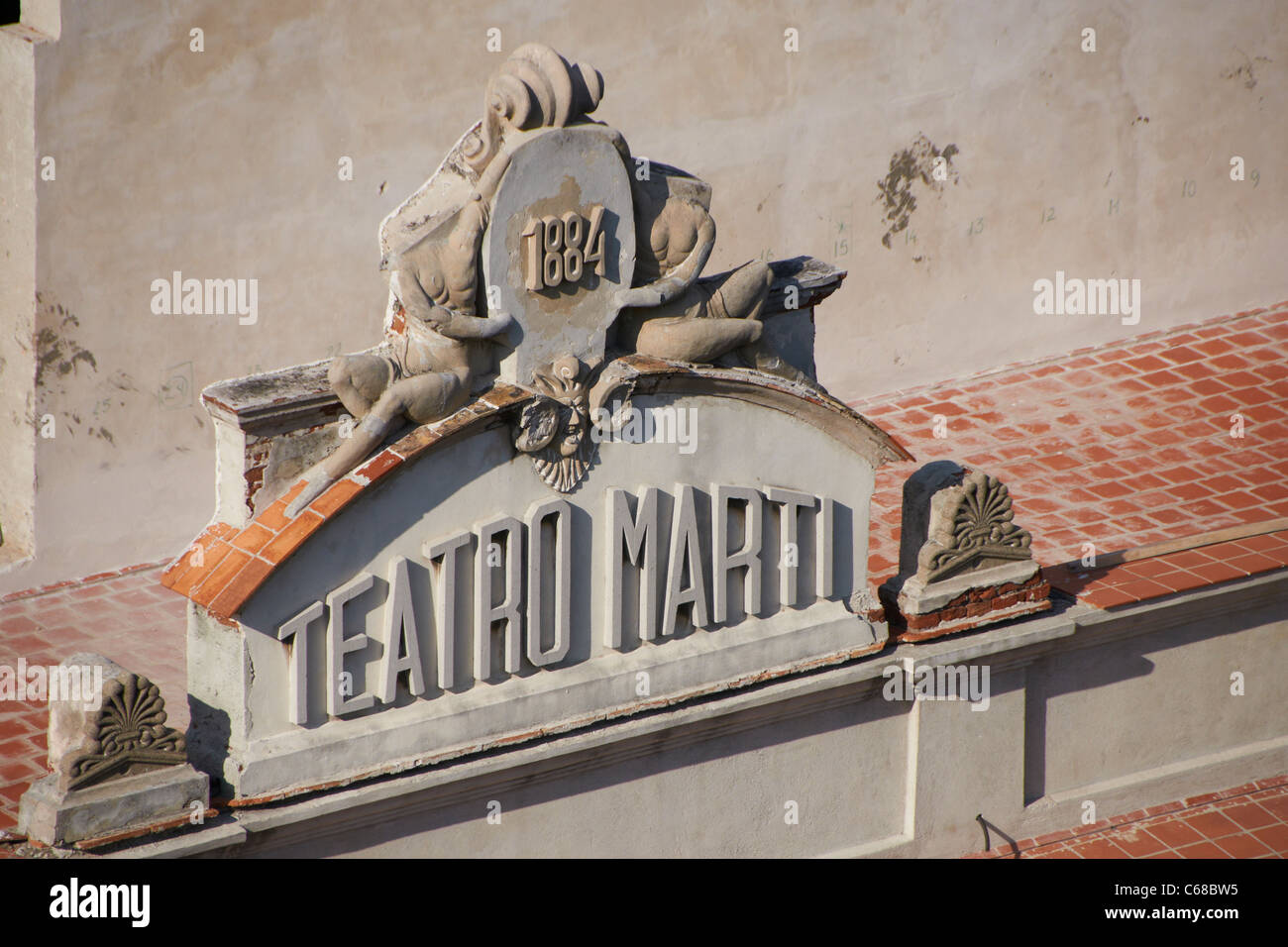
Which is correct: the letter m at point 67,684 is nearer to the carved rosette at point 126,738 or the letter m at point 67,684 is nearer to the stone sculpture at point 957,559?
the carved rosette at point 126,738

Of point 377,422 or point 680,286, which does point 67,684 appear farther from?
point 680,286

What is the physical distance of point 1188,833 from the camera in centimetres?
1959

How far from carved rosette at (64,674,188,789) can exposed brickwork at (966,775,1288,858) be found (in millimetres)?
7403

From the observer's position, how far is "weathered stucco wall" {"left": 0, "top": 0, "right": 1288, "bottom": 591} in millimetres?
19438

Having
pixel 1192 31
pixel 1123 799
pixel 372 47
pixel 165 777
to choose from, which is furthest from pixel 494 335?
pixel 1192 31

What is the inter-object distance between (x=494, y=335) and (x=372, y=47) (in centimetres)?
577

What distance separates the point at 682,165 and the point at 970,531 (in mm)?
5689

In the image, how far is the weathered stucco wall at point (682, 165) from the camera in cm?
1944

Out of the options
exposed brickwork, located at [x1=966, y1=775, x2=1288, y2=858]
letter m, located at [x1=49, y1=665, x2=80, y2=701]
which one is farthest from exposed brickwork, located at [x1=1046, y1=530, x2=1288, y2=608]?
letter m, located at [x1=49, y1=665, x2=80, y2=701]

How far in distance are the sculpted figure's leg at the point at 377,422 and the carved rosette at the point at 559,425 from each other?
734 millimetres

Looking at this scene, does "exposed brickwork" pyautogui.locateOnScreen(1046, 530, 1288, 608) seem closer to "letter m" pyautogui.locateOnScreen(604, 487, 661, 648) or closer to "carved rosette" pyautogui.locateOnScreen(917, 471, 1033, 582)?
"carved rosette" pyautogui.locateOnScreen(917, 471, 1033, 582)

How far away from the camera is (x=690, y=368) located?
16.4 m

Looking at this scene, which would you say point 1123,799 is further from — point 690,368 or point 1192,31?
point 1192,31

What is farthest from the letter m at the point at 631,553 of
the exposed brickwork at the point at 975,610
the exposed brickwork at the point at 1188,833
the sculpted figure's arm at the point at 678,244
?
the exposed brickwork at the point at 1188,833
